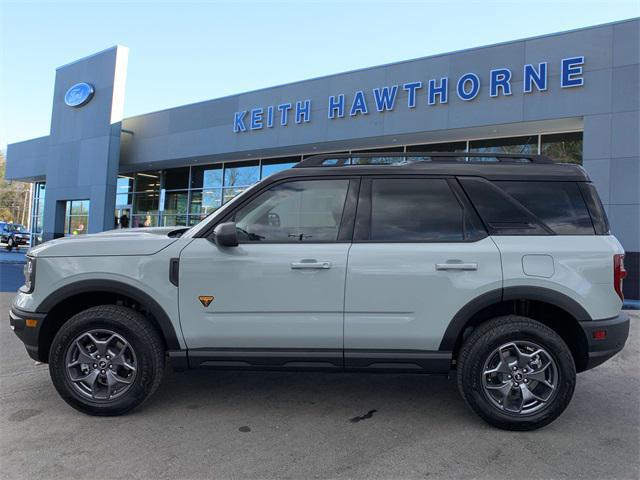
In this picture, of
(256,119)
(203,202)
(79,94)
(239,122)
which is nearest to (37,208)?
(79,94)

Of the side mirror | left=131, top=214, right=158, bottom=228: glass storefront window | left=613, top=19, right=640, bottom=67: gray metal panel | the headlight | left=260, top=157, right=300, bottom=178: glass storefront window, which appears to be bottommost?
the headlight

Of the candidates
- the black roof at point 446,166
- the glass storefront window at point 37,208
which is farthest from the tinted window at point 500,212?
the glass storefront window at point 37,208

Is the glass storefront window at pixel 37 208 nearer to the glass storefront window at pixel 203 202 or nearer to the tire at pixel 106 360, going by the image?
the glass storefront window at pixel 203 202

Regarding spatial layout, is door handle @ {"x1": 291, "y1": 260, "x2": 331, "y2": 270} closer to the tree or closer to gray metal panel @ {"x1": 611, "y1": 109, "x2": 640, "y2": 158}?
gray metal panel @ {"x1": 611, "y1": 109, "x2": 640, "y2": 158}

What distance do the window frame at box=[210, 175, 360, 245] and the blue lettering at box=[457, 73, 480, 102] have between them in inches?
395

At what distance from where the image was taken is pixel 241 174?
62.6ft

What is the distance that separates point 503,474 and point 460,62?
11874 millimetres

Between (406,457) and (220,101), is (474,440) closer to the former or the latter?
(406,457)

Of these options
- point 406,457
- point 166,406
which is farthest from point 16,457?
point 406,457

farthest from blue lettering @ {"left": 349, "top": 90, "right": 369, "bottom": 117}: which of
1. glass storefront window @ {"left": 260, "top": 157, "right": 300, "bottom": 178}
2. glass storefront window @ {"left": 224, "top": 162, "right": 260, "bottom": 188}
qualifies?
glass storefront window @ {"left": 224, "top": 162, "right": 260, "bottom": 188}

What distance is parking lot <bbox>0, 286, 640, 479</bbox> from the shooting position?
9.40 ft

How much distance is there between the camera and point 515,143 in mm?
13219

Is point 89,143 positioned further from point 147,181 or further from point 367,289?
point 367,289

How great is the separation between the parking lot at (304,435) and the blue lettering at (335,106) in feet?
37.6
